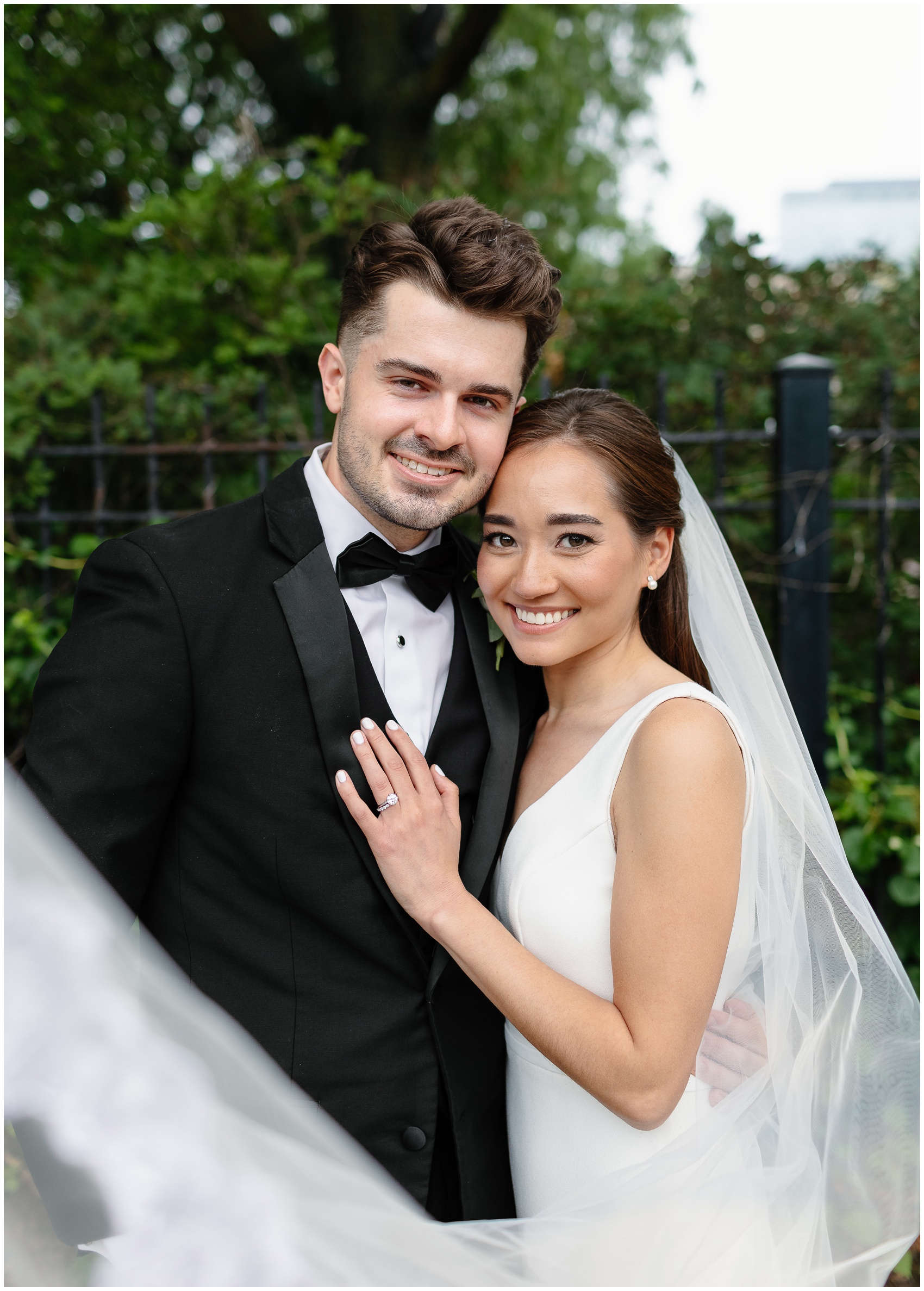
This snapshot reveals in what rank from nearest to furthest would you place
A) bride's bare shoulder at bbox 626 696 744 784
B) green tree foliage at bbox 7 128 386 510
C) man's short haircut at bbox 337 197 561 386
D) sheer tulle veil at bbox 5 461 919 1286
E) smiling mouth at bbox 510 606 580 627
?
sheer tulle veil at bbox 5 461 919 1286, bride's bare shoulder at bbox 626 696 744 784, man's short haircut at bbox 337 197 561 386, smiling mouth at bbox 510 606 580 627, green tree foliage at bbox 7 128 386 510

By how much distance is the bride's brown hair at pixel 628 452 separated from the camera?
1924 mm

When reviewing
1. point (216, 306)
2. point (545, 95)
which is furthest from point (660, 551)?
point (545, 95)

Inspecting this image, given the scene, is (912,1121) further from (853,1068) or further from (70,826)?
(70,826)

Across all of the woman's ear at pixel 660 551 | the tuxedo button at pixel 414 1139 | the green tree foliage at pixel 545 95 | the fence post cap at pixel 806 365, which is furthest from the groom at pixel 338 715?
the green tree foliage at pixel 545 95

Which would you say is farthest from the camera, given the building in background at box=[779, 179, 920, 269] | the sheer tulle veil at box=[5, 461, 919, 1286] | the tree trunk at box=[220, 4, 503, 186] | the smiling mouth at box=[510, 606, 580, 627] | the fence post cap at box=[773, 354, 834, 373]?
the tree trunk at box=[220, 4, 503, 186]

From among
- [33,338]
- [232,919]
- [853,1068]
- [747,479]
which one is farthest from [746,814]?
[33,338]

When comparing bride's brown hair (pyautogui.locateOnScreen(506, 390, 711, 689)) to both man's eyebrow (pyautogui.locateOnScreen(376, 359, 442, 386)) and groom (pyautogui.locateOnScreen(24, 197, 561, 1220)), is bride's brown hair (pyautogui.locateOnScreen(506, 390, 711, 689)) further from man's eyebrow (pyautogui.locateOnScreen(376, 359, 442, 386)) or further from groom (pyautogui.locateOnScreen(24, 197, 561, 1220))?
man's eyebrow (pyautogui.locateOnScreen(376, 359, 442, 386))

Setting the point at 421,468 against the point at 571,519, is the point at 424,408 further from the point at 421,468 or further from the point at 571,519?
the point at 571,519

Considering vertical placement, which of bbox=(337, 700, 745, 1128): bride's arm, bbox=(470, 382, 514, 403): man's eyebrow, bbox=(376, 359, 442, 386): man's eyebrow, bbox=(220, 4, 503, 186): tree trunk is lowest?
bbox=(337, 700, 745, 1128): bride's arm

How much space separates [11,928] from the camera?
109 cm

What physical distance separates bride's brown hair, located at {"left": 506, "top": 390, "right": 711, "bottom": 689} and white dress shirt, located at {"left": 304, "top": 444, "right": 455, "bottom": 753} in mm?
423

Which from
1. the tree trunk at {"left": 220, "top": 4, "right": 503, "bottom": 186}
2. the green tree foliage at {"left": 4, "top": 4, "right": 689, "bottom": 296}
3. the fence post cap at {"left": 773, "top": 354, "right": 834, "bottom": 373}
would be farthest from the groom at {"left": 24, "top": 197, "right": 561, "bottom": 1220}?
the tree trunk at {"left": 220, "top": 4, "right": 503, "bottom": 186}

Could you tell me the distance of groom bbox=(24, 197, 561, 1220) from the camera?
1.63 metres

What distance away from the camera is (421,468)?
1871 millimetres
